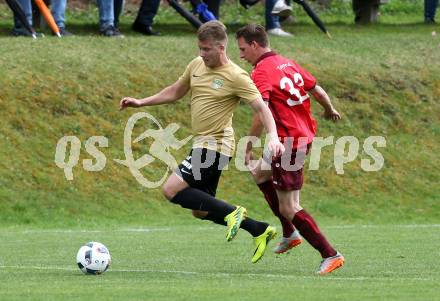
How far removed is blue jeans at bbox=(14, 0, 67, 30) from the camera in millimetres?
21359

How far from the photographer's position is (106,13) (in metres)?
22.3

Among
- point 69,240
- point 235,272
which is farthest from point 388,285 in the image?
point 69,240

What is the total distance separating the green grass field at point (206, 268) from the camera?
914cm

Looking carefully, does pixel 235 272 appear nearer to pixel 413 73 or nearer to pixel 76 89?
pixel 76 89

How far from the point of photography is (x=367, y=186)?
800 inches

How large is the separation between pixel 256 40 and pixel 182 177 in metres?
1.36

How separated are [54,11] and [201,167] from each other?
11.8 m

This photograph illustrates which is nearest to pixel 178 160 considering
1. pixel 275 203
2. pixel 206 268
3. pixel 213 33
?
pixel 275 203

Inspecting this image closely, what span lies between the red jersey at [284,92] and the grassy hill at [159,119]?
6.88 meters

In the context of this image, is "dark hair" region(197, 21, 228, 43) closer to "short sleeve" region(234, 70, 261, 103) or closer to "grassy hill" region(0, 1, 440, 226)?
"short sleeve" region(234, 70, 261, 103)

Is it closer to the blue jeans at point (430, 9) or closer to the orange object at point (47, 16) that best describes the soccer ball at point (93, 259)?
the orange object at point (47, 16)

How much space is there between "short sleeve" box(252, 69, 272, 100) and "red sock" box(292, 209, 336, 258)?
105cm

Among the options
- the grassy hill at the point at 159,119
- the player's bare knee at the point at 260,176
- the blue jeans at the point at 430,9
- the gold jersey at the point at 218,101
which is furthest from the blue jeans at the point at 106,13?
the gold jersey at the point at 218,101

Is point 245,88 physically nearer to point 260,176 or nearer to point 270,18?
point 260,176
